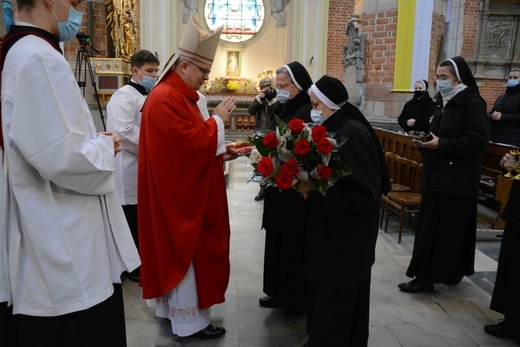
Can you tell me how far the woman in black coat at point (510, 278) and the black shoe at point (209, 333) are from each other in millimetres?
1936

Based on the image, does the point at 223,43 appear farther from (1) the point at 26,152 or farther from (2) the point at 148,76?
(1) the point at 26,152

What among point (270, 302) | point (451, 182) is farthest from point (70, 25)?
point (451, 182)

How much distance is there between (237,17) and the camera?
62.5 ft

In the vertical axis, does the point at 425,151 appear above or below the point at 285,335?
above

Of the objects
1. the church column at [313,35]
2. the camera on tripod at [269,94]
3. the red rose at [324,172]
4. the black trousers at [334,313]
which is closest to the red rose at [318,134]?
the red rose at [324,172]

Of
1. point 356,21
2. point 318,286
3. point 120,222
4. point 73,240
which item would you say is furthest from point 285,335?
point 356,21

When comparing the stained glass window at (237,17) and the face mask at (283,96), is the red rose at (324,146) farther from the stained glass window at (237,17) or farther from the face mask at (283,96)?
the stained glass window at (237,17)

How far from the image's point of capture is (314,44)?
14.9m

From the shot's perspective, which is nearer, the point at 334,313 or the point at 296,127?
the point at 296,127

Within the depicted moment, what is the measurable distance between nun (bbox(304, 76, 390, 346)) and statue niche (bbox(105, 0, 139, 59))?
24.3ft

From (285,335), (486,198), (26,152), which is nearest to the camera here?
(26,152)

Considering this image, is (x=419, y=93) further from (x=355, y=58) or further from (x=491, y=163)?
(x=491, y=163)

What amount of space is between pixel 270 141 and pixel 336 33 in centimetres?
1422

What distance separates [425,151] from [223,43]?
53.8 ft
